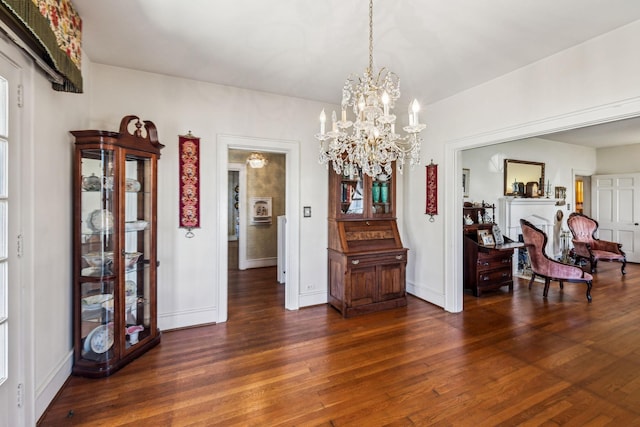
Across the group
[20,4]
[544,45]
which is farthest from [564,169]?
[20,4]

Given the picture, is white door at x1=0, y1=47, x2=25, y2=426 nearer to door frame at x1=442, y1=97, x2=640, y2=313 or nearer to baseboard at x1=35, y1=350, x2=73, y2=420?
baseboard at x1=35, y1=350, x2=73, y2=420

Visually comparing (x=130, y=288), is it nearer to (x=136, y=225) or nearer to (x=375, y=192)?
(x=136, y=225)

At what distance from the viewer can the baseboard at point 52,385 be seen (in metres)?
1.91

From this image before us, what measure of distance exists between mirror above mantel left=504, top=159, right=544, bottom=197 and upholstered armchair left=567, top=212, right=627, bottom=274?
103cm

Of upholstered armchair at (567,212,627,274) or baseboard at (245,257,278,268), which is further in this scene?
baseboard at (245,257,278,268)

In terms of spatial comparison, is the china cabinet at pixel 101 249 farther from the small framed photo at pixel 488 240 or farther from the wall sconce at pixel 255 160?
the small framed photo at pixel 488 240

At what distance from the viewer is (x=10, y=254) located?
162cm

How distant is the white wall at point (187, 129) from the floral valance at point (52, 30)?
82cm

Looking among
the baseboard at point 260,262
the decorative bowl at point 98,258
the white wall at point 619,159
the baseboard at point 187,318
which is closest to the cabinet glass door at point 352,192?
the baseboard at point 187,318

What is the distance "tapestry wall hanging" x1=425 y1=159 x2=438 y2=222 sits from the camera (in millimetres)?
3977

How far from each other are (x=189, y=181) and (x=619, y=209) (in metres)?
9.02

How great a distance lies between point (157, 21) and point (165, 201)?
167cm

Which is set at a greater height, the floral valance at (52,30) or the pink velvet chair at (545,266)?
the floral valance at (52,30)

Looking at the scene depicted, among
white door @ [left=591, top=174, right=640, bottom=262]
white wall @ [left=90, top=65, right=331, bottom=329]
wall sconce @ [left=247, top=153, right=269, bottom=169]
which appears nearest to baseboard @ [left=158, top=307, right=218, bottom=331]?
white wall @ [left=90, top=65, right=331, bottom=329]
